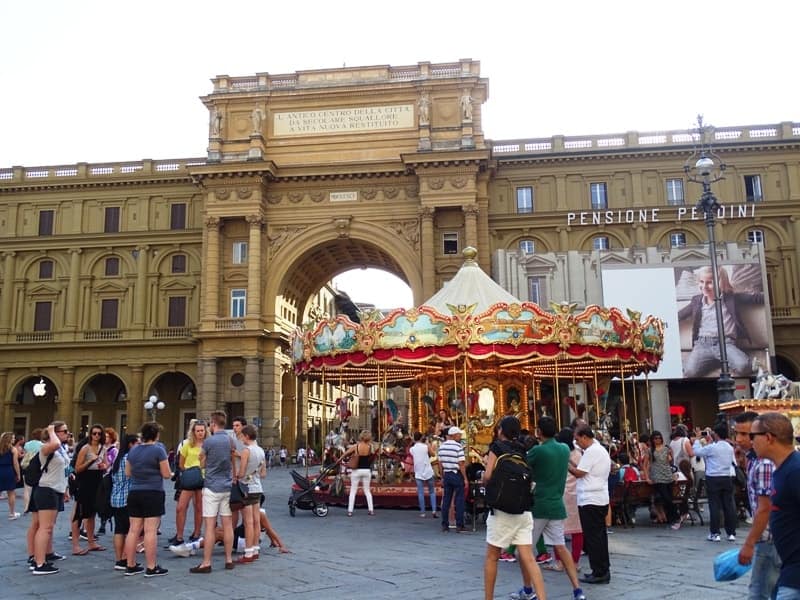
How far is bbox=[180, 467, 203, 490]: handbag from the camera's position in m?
10.2

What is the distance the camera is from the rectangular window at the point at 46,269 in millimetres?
43438

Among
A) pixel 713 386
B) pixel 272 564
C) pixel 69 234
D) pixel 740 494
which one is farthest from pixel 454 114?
pixel 272 564

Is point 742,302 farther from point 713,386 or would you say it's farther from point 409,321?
point 409,321

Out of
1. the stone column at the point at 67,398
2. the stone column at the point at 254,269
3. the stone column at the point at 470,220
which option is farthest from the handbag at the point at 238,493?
the stone column at the point at 67,398

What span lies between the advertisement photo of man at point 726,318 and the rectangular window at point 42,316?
33589 mm

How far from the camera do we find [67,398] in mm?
41656

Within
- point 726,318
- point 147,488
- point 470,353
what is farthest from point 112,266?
point 147,488

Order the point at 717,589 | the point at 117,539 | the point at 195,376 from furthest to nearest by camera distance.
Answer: the point at 195,376 → the point at 117,539 → the point at 717,589

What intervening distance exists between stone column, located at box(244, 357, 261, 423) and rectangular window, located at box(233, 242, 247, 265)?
18.0 feet

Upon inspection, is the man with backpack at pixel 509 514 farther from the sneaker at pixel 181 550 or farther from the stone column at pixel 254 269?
the stone column at pixel 254 269

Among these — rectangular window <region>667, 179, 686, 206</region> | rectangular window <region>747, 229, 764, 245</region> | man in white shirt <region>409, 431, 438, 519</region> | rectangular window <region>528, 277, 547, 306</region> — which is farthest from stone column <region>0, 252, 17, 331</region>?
rectangular window <region>747, 229, 764, 245</region>

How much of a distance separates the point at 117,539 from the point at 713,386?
1383 inches

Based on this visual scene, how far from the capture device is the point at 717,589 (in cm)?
825

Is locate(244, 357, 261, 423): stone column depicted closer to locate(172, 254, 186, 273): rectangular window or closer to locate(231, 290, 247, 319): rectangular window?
locate(231, 290, 247, 319): rectangular window
